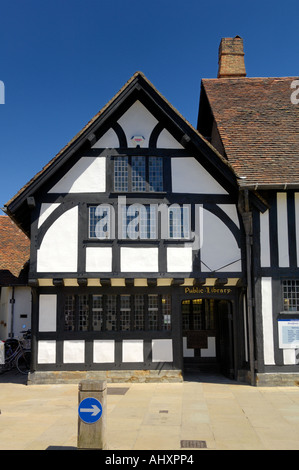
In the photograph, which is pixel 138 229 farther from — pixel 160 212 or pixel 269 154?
pixel 269 154

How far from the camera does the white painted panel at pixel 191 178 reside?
14.4m

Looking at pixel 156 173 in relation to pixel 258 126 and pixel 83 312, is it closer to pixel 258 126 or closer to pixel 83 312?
pixel 258 126

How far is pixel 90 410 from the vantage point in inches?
273

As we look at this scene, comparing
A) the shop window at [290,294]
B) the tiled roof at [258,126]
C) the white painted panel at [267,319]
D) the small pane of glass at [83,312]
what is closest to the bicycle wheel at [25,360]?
the small pane of glass at [83,312]

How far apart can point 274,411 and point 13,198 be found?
8950mm

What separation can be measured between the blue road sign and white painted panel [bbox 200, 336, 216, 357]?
11.0 m

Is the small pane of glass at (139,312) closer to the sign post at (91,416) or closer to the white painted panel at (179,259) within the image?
the white painted panel at (179,259)

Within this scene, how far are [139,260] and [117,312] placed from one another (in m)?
1.77

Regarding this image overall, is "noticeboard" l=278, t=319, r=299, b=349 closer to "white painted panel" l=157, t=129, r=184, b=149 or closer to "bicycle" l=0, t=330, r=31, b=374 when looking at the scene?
"white painted panel" l=157, t=129, r=184, b=149

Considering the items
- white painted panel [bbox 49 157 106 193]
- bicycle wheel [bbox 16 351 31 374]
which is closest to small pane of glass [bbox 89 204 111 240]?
white painted panel [bbox 49 157 106 193]

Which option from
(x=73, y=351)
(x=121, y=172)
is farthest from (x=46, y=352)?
(x=121, y=172)

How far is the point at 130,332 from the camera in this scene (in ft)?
46.4

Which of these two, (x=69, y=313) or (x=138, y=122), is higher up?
(x=138, y=122)

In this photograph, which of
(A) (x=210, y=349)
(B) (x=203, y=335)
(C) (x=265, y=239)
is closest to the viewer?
(C) (x=265, y=239)
